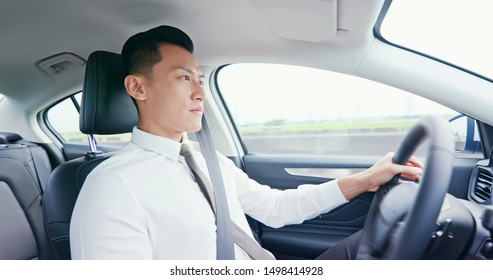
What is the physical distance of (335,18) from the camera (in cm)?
119

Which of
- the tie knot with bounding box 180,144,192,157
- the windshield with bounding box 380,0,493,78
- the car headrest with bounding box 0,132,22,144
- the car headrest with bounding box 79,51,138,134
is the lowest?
the car headrest with bounding box 0,132,22,144

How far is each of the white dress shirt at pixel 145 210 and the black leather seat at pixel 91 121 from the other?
0.18 metres

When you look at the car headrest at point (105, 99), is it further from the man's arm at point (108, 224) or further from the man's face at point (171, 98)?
the man's arm at point (108, 224)

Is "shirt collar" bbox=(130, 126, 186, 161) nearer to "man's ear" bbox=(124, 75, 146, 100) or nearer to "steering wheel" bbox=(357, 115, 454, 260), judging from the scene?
"man's ear" bbox=(124, 75, 146, 100)

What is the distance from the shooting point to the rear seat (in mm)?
1351

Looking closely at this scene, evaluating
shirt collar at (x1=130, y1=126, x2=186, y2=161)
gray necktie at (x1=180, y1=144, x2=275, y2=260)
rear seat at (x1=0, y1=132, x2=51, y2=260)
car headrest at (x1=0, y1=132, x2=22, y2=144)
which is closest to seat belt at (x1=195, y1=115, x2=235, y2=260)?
gray necktie at (x1=180, y1=144, x2=275, y2=260)

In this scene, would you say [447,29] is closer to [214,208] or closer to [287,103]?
[287,103]

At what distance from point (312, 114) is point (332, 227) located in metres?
0.47

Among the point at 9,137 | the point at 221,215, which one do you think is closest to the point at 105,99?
the point at 221,215

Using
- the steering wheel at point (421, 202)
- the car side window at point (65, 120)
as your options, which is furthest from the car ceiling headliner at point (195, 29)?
the steering wheel at point (421, 202)

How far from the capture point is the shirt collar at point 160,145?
103cm

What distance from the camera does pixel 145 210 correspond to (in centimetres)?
89

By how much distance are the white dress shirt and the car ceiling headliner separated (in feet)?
1.62

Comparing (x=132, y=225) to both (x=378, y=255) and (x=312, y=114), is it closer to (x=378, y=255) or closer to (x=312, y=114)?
(x=378, y=255)
